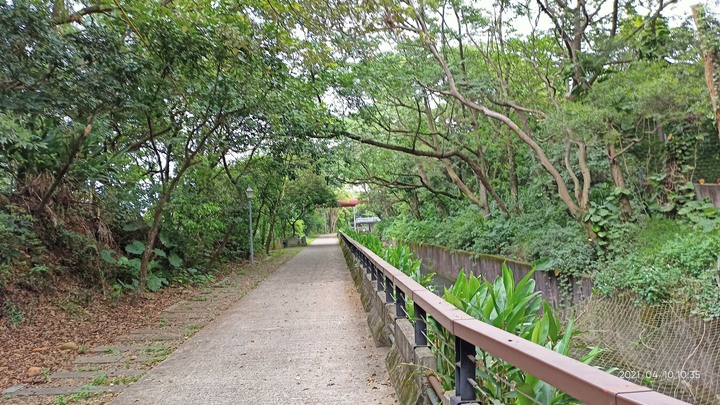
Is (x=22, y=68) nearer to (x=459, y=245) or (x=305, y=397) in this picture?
(x=305, y=397)

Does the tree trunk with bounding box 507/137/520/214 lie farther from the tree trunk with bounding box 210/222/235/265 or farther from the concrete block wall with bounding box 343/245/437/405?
the tree trunk with bounding box 210/222/235/265

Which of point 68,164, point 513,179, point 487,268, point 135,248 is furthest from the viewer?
point 513,179

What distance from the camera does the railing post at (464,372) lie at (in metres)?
2.51

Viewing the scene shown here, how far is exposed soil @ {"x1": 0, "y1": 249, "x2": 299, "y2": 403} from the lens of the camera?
5715 millimetres

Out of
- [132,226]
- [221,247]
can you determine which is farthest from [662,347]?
[221,247]

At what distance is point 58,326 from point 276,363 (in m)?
4.29

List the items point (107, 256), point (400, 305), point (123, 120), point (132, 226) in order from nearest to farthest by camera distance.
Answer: point (400, 305) < point (123, 120) < point (107, 256) < point (132, 226)

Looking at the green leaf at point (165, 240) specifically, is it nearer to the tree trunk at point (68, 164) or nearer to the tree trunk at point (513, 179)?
the tree trunk at point (68, 164)

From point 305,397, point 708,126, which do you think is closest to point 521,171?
point 708,126

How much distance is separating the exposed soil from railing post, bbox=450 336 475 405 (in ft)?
14.2

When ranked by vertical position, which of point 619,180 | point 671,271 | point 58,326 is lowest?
point 58,326

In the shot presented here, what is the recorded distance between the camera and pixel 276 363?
5.37m

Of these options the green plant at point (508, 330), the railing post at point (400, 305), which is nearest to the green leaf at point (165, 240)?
the railing post at point (400, 305)

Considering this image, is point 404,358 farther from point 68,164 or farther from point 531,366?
point 68,164
